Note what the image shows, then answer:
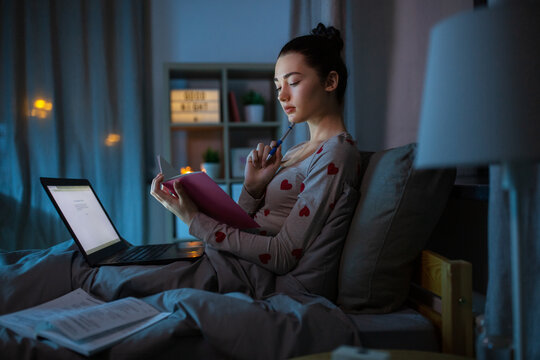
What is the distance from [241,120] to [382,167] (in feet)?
7.01

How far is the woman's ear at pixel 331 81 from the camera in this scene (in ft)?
4.49

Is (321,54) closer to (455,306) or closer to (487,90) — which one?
(455,306)

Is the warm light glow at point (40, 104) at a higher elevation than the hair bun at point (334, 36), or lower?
lower

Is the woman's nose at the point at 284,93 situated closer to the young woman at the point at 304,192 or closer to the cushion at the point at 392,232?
the young woman at the point at 304,192

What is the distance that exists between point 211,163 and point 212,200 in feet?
5.56

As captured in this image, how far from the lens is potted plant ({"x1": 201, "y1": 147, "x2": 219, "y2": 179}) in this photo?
9.23 feet

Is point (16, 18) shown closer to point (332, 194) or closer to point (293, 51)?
point (293, 51)

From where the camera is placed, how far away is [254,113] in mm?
2838

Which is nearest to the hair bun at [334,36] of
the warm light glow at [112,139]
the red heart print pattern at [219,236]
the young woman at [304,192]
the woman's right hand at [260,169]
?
the young woman at [304,192]

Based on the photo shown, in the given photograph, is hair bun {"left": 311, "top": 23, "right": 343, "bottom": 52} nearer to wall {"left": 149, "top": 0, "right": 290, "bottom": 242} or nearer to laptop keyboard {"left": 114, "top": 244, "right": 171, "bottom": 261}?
laptop keyboard {"left": 114, "top": 244, "right": 171, "bottom": 261}

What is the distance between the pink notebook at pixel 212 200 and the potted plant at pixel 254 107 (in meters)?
1.68

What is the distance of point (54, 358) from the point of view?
27.6 inches

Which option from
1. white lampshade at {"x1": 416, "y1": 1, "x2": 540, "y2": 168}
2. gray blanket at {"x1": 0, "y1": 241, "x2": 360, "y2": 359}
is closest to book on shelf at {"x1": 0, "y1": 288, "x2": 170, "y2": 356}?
gray blanket at {"x1": 0, "y1": 241, "x2": 360, "y2": 359}

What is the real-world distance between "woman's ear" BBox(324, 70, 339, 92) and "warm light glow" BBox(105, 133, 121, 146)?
1.95m
